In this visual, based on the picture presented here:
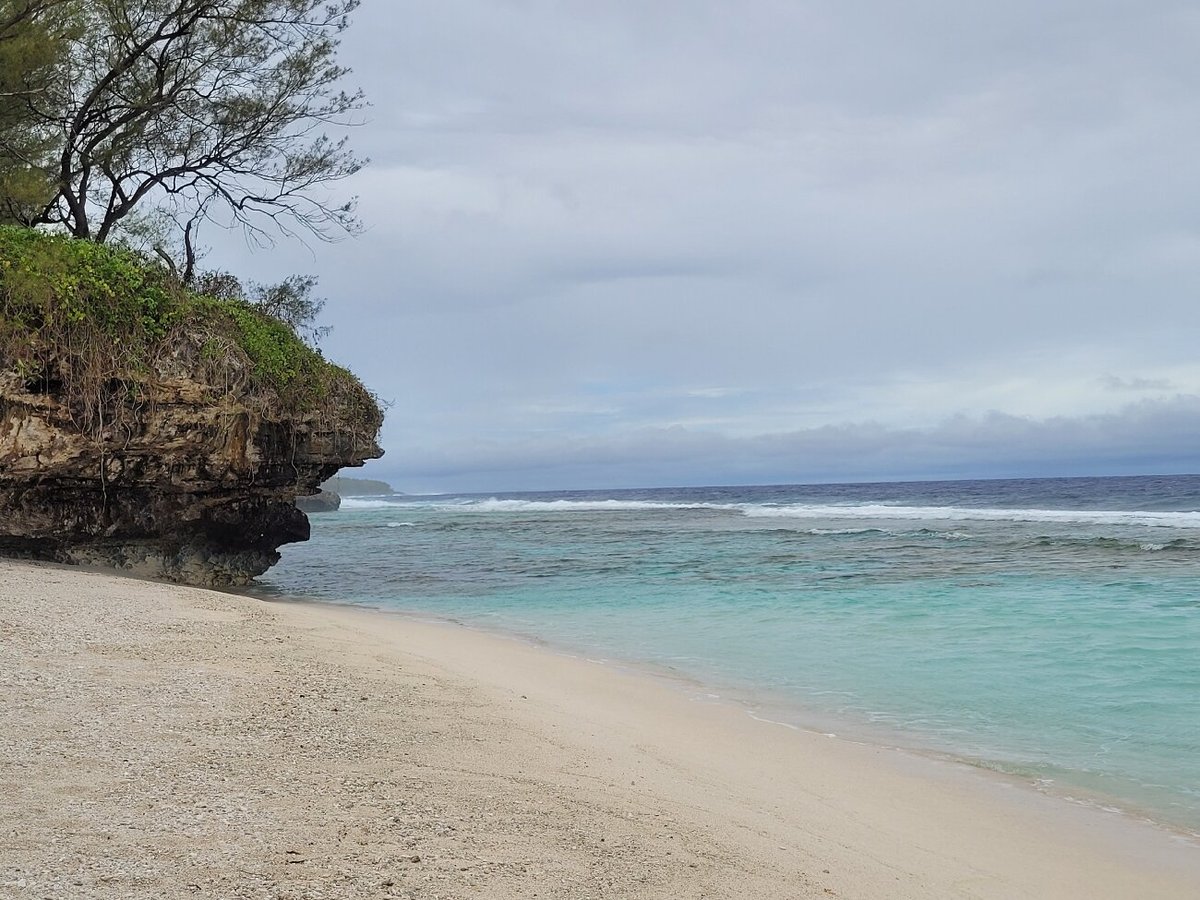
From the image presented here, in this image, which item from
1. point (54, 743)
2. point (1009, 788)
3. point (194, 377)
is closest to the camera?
point (54, 743)

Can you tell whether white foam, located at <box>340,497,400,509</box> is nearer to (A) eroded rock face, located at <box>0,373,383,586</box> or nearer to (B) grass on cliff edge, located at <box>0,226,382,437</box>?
(A) eroded rock face, located at <box>0,373,383,586</box>

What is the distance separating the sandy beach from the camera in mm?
3172

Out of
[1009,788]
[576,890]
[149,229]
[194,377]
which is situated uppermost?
[149,229]

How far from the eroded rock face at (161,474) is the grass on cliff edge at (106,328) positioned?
259mm

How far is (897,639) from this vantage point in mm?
10938

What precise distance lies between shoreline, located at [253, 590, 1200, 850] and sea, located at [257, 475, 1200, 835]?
0.03 meters

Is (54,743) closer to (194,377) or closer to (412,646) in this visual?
(412,646)

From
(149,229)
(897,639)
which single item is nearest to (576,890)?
(897,639)

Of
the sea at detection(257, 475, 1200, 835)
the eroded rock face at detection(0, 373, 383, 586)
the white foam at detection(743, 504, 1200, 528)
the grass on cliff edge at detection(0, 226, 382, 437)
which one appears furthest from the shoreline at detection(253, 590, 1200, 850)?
the white foam at detection(743, 504, 1200, 528)

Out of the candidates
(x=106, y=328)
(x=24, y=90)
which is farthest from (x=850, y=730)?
(x=24, y=90)

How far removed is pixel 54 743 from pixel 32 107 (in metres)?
13.9

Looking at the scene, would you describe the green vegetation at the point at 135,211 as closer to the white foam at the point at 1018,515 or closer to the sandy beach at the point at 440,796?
the sandy beach at the point at 440,796

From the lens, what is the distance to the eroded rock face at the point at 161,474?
11.2 m

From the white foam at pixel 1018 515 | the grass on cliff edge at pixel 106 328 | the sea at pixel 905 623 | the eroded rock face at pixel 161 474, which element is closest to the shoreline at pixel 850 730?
the sea at pixel 905 623
